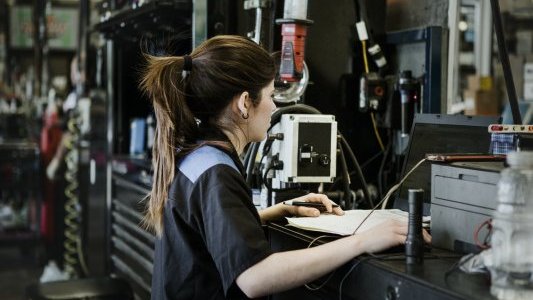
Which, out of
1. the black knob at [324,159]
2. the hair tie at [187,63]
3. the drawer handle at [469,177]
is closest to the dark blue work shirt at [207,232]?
the hair tie at [187,63]

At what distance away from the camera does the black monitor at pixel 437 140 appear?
2.08 metres

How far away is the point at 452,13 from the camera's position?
281 centimetres

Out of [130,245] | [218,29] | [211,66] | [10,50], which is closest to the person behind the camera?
[211,66]

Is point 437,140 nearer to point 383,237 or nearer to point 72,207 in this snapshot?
point 383,237

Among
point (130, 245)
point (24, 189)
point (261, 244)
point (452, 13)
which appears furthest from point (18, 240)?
point (261, 244)

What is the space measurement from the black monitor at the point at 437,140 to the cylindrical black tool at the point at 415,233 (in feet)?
1.83

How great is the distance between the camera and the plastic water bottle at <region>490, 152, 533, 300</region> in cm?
132

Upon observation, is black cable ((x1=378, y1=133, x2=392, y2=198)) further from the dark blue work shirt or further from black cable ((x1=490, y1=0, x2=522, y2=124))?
the dark blue work shirt

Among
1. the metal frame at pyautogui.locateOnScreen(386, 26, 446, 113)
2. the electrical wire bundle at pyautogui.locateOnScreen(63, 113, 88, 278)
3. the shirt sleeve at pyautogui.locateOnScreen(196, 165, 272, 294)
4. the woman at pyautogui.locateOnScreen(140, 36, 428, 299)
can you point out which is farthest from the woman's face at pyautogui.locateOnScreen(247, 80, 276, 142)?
the electrical wire bundle at pyautogui.locateOnScreen(63, 113, 88, 278)

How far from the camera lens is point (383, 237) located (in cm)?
161

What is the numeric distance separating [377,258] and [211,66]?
2.06 feet

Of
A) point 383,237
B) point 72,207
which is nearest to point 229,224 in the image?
point 383,237

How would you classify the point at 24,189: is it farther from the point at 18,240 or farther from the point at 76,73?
the point at 76,73

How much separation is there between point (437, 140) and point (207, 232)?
83 centimetres
